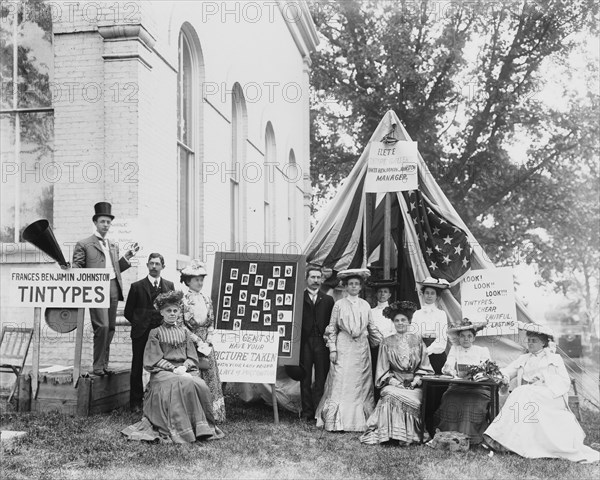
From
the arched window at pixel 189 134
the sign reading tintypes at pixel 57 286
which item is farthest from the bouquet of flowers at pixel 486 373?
the arched window at pixel 189 134

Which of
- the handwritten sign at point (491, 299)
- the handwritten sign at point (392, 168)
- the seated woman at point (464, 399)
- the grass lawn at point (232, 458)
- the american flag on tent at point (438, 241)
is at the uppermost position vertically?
the handwritten sign at point (392, 168)

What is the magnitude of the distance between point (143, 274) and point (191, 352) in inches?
84.5

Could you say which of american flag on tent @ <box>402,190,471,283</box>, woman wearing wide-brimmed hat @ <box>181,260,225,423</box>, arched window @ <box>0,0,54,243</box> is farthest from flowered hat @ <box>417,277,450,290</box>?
arched window @ <box>0,0,54,243</box>

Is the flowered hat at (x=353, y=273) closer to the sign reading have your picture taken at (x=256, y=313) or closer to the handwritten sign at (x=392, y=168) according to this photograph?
the sign reading have your picture taken at (x=256, y=313)

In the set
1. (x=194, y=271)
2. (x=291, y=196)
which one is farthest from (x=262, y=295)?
(x=291, y=196)

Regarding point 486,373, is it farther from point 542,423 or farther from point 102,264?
point 102,264

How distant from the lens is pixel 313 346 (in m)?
8.59

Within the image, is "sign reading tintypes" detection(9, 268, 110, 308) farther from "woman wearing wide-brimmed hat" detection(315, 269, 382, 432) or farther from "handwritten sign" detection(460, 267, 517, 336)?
"handwritten sign" detection(460, 267, 517, 336)

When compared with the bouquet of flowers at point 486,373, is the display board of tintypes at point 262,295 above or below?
above

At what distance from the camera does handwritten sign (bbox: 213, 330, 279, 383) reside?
807 cm

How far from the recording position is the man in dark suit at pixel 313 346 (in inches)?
335

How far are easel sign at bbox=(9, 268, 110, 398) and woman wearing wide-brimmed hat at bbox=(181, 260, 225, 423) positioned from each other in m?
0.89

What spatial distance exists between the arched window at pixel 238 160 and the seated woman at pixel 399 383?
6.81 metres

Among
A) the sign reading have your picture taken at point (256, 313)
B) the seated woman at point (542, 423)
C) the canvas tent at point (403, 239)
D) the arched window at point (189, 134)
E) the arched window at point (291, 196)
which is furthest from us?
the arched window at point (291, 196)
